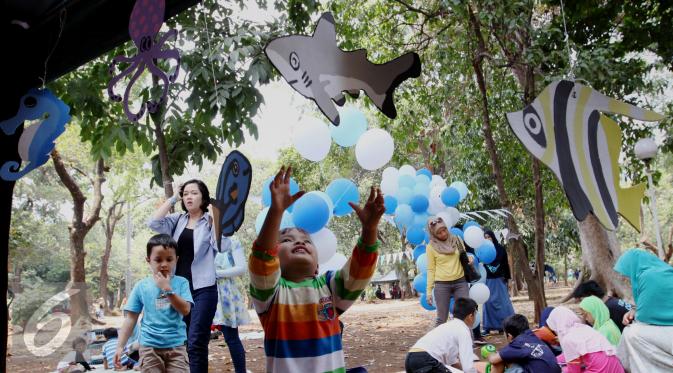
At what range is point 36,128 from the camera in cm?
275

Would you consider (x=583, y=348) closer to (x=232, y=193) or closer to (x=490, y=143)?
(x=232, y=193)

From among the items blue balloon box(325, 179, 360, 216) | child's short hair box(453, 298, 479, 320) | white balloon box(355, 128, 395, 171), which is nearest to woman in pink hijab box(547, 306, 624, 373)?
child's short hair box(453, 298, 479, 320)

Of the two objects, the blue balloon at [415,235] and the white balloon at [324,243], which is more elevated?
the blue balloon at [415,235]

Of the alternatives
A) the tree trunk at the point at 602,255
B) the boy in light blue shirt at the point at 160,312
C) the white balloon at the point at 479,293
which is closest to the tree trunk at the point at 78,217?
the white balloon at the point at 479,293

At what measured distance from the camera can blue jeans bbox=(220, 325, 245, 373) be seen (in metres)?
4.03

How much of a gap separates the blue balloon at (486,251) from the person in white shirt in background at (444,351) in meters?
2.82

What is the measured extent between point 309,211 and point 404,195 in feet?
8.37

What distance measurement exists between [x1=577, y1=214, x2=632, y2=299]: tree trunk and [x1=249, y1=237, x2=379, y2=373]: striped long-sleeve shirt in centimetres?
858

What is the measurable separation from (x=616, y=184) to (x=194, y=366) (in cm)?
255

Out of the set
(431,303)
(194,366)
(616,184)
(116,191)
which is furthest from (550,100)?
(116,191)

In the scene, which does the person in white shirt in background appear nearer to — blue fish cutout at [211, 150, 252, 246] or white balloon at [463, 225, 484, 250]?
blue fish cutout at [211, 150, 252, 246]

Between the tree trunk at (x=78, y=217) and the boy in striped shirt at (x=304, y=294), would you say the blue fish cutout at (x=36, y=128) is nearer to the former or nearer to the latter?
the boy in striped shirt at (x=304, y=294)

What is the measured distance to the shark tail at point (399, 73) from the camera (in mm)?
3135

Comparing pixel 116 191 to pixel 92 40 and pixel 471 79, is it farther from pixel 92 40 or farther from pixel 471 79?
pixel 92 40
